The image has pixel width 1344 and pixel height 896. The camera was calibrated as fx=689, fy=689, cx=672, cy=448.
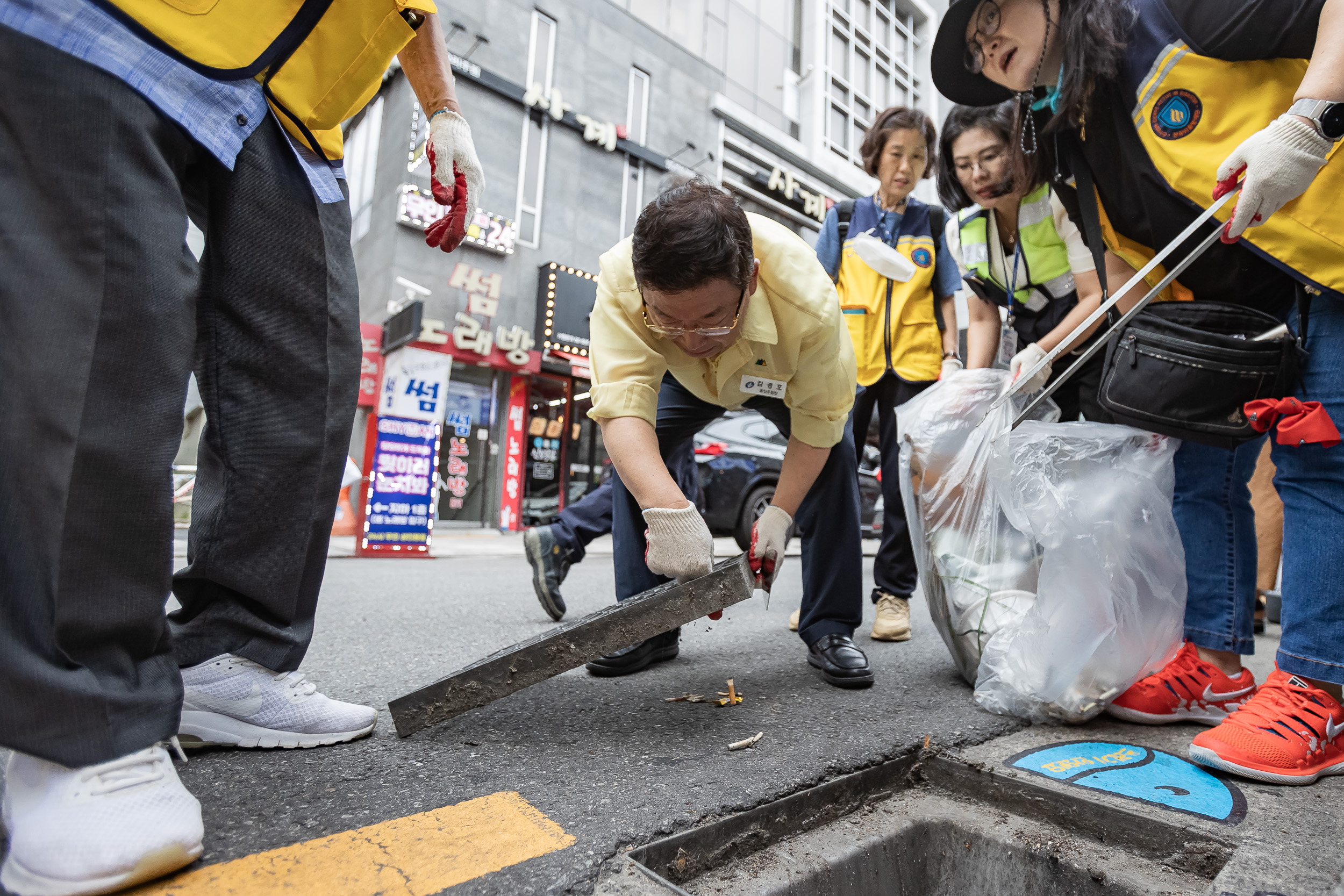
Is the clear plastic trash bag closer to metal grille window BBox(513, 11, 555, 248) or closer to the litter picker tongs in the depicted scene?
the litter picker tongs

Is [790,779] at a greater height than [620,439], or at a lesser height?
lesser

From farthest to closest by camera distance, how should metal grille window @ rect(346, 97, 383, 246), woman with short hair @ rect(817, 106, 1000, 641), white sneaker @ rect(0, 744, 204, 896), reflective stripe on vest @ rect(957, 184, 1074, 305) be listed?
metal grille window @ rect(346, 97, 383, 246)
woman with short hair @ rect(817, 106, 1000, 641)
reflective stripe on vest @ rect(957, 184, 1074, 305)
white sneaker @ rect(0, 744, 204, 896)

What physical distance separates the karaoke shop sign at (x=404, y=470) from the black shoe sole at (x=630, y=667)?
4255mm

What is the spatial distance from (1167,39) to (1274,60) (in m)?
0.18

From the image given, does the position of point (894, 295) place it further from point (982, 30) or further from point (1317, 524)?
point (1317, 524)

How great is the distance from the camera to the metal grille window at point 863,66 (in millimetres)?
16766

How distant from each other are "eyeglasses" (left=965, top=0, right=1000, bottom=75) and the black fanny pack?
0.66 m

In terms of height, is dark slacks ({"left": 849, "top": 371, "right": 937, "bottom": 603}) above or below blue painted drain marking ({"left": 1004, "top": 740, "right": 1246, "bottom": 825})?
above

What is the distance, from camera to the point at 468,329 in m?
9.35

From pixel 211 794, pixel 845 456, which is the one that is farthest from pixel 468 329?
pixel 211 794

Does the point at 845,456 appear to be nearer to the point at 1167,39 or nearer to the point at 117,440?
the point at 1167,39

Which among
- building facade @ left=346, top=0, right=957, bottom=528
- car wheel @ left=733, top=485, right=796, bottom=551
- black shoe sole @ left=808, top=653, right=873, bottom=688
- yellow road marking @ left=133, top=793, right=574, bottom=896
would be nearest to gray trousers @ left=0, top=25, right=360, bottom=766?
yellow road marking @ left=133, top=793, right=574, bottom=896

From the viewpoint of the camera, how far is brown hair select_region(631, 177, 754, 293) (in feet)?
4.03

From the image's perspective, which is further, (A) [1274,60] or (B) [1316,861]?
(A) [1274,60]
